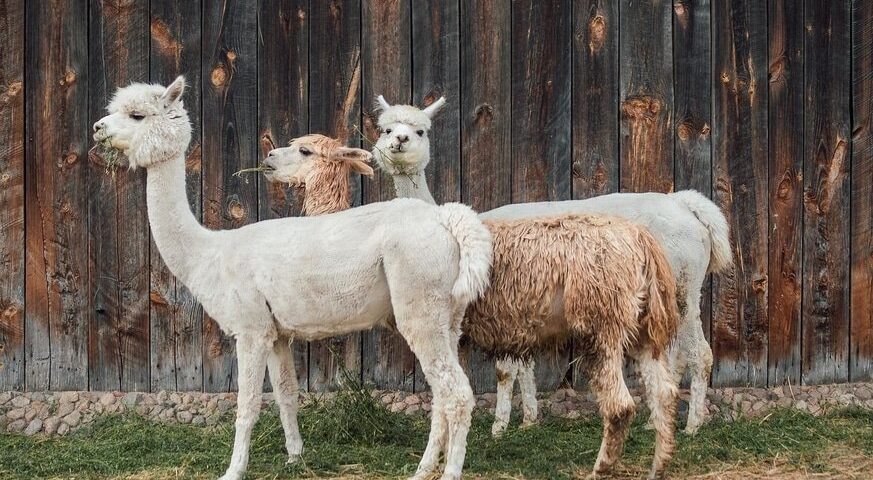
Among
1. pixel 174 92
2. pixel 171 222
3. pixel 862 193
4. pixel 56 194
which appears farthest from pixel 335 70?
pixel 862 193

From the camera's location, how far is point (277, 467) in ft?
18.9

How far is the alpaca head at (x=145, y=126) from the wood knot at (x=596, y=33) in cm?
299

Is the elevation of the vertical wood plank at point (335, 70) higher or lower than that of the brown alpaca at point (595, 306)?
higher

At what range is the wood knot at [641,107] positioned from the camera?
24.2ft

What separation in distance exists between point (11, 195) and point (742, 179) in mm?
5186

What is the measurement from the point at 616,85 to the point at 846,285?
87.3 inches

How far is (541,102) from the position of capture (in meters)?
7.37

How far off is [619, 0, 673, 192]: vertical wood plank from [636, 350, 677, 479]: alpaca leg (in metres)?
2.17

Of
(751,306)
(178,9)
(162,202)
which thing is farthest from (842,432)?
(178,9)

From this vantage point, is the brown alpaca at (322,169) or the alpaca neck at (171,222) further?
the brown alpaca at (322,169)

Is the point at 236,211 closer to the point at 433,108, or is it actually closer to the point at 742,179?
the point at 433,108

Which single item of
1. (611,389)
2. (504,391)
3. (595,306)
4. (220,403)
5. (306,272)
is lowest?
(220,403)

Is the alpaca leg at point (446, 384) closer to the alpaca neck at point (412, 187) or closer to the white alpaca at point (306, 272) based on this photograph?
the white alpaca at point (306, 272)

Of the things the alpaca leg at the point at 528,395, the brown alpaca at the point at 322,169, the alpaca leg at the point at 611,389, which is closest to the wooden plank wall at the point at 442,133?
the alpaca leg at the point at 528,395
